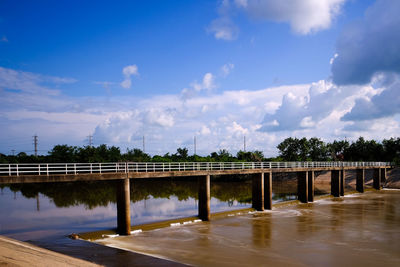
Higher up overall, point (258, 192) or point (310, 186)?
point (258, 192)

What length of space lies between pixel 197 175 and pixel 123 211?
8.40 meters

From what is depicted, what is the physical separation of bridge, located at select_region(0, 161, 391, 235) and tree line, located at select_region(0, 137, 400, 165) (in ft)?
109

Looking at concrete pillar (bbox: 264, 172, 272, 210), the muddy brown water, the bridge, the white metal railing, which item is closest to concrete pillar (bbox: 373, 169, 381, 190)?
the bridge

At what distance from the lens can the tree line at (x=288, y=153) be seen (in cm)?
9775

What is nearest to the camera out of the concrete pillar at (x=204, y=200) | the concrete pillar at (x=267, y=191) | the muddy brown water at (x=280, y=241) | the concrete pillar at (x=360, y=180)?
the muddy brown water at (x=280, y=241)

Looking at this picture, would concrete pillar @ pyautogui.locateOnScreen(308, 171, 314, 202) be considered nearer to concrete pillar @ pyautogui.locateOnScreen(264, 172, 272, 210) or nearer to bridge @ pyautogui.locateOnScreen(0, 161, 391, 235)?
bridge @ pyautogui.locateOnScreen(0, 161, 391, 235)

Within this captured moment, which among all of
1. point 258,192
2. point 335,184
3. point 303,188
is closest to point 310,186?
point 303,188

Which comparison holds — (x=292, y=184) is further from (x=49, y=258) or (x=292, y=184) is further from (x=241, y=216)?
(x=49, y=258)

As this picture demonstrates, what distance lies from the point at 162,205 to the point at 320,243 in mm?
26861

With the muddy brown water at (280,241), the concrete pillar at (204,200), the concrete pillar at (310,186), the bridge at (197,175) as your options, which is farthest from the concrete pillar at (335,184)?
the concrete pillar at (204,200)

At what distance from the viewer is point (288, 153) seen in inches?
4294

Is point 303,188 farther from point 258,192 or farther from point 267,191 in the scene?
point 258,192

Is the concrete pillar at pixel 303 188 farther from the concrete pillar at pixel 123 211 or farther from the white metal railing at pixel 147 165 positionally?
the concrete pillar at pixel 123 211

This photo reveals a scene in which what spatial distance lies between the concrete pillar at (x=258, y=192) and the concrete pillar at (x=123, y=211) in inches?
696
